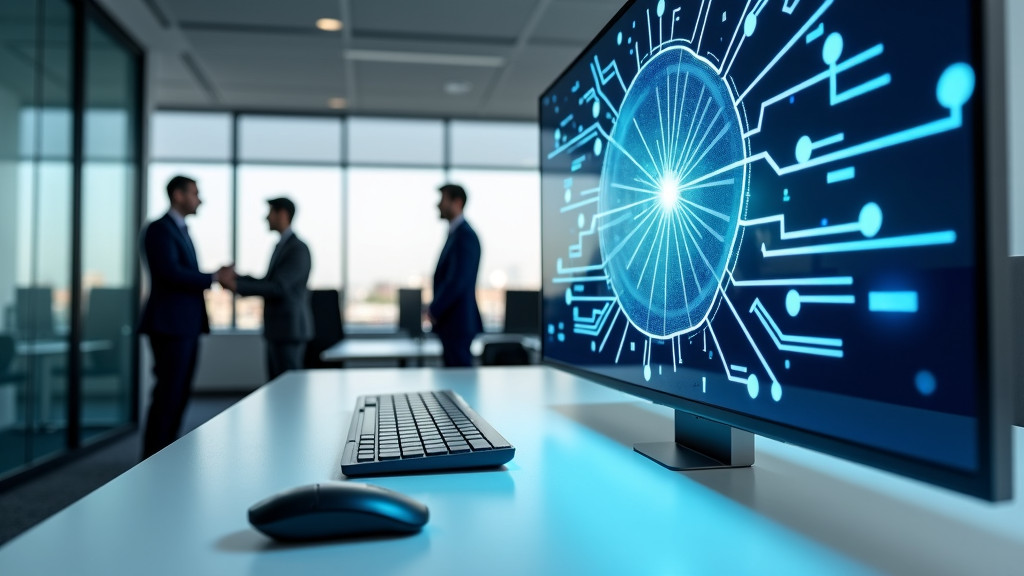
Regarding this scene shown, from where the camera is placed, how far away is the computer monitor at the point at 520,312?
462 cm

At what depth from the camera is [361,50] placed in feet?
14.8

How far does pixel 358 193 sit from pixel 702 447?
19.1 ft

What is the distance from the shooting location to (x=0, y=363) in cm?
294

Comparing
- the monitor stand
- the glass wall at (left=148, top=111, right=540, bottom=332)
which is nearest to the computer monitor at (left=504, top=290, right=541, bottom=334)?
the glass wall at (left=148, top=111, right=540, bottom=332)

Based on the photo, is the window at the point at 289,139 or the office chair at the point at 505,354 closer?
the office chair at the point at 505,354

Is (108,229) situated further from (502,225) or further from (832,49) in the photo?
(832,49)

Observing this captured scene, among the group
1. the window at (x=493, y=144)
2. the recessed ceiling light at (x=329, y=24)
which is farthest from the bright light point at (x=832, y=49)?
the window at (x=493, y=144)

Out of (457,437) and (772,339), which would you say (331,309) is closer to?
(457,437)

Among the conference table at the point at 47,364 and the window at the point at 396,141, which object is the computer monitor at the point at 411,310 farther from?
the window at the point at 396,141

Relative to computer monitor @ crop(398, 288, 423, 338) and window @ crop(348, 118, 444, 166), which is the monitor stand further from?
window @ crop(348, 118, 444, 166)

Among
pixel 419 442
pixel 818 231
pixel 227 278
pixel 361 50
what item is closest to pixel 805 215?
pixel 818 231

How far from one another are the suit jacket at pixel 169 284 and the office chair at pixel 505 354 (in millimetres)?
1720

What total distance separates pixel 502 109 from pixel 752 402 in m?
5.69

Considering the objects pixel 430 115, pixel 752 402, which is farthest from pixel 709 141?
pixel 430 115
